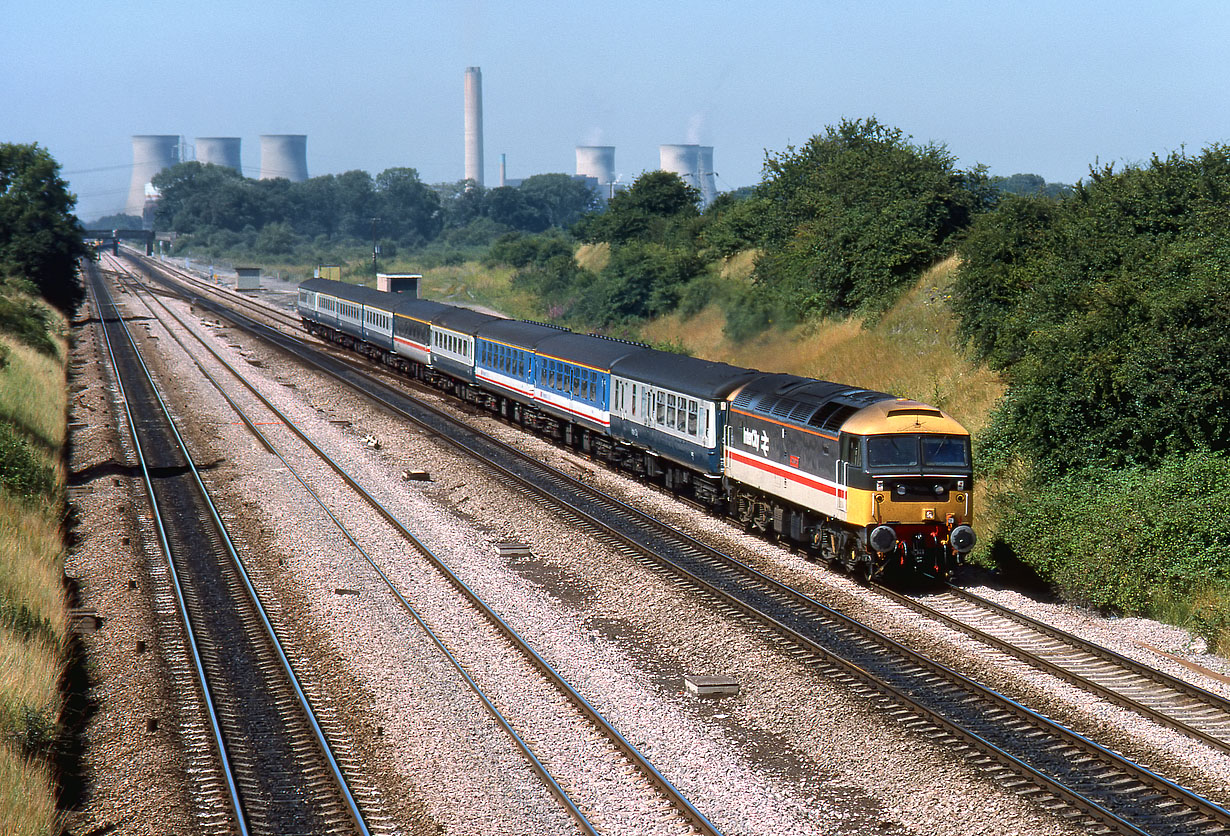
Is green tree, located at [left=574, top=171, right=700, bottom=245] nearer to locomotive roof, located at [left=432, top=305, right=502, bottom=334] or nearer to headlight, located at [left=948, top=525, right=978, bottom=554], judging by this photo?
locomotive roof, located at [left=432, top=305, right=502, bottom=334]

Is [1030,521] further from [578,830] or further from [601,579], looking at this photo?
[578,830]

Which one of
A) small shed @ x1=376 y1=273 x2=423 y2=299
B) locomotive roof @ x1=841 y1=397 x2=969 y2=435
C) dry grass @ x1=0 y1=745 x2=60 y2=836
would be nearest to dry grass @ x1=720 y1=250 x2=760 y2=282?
small shed @ x1=376 y1=273 x2=423 y2=299

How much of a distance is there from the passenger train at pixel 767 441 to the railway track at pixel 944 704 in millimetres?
1709

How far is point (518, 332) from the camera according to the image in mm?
39562

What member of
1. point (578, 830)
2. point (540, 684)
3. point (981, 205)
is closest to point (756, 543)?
point (540, 684)

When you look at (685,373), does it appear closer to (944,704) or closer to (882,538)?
(882,538)

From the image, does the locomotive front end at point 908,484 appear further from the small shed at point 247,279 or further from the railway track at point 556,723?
the small shed at point 247,279

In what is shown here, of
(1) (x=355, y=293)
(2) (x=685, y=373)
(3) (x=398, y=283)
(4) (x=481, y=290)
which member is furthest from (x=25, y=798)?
(4) (x=481, y=290)

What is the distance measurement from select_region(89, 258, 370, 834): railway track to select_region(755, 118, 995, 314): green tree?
25.8 m

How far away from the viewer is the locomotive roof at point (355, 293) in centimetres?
5603

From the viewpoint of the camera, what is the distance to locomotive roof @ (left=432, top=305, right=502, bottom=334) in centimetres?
4347

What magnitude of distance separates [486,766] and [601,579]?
818 centimetres

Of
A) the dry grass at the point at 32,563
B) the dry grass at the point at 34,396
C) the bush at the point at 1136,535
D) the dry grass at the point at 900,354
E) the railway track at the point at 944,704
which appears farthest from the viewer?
the dry grass at the point at 900,354

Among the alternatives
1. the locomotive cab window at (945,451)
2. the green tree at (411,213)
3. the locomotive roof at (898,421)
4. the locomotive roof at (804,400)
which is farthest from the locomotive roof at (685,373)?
the green tree at (411,213)
